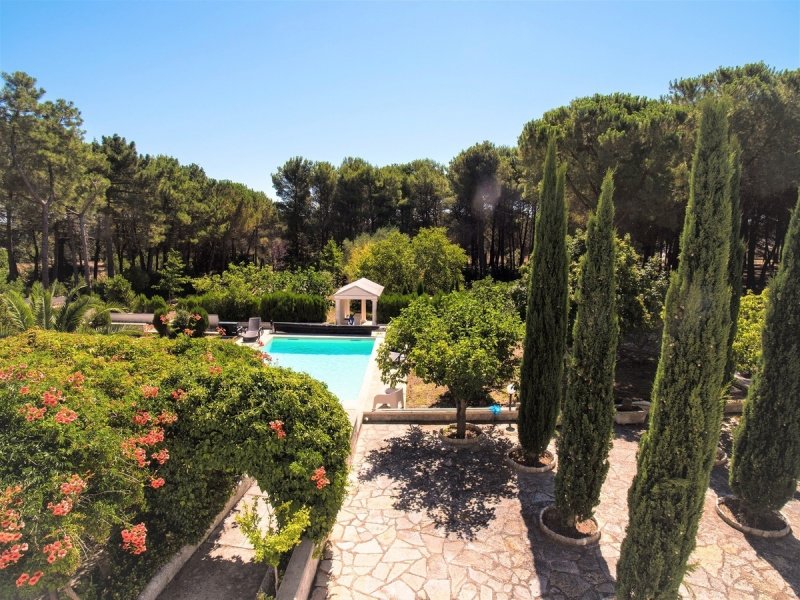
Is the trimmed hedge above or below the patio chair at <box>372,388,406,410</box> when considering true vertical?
above

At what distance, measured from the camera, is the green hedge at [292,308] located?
2284 centimetres

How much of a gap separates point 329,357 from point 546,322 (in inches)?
500

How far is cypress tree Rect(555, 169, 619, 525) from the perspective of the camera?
20.2ft

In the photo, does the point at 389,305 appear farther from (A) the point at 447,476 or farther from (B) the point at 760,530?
(B) the point at 760,530

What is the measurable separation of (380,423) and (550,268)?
222 inches

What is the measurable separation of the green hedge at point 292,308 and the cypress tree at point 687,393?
19.1m

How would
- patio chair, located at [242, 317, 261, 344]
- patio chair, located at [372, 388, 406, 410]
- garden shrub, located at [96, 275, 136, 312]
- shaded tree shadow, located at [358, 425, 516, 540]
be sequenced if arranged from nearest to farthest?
shaded tree shadow, located at [358, 425, 516, 540], patio chair, located at [372, 388, 406, 410], patio chair, located at [242, 317, 261, 344], garden shrub, located at [96, 275, 136, 312]

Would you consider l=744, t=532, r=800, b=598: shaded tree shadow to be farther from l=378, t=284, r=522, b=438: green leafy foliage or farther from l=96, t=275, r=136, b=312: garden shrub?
l=96, t=275, r=136, b=312: garden shrub

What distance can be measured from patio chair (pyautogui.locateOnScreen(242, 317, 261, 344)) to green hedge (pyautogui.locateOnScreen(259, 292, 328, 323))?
1355 millimetres

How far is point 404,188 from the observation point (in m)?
Result: 41.2

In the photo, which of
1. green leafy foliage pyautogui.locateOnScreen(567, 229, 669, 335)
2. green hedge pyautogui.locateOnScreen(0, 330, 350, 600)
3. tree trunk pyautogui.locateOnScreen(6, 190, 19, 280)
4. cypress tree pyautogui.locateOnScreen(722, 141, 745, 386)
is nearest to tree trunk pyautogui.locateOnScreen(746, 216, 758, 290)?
green leafy foliage pyautogui.locateOnScreen(567, 229, 669, 335)

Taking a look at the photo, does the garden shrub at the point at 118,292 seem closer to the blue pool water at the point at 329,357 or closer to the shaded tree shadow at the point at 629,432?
the blue pool water at the point at 329,357

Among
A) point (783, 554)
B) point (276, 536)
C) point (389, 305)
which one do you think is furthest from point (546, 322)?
point (389, 305)

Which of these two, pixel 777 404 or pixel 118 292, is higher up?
pixel 118 292
